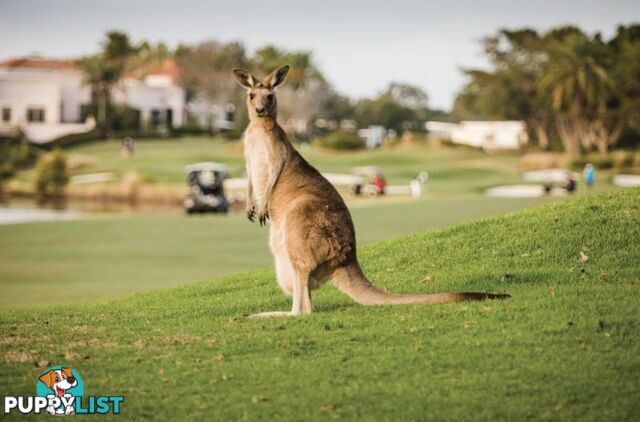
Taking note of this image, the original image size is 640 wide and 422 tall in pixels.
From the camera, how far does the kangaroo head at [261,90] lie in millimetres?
9594

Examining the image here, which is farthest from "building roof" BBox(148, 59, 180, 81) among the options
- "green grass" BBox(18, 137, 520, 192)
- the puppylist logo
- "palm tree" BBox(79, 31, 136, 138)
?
the puppylist logo

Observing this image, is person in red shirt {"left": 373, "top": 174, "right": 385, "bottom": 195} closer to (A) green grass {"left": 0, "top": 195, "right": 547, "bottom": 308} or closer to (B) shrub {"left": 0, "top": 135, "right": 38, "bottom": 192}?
Result: (A) green grass {"left": 0, "top": 195, "right": 547, "bottom": 308}

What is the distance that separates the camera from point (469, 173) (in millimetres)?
72125

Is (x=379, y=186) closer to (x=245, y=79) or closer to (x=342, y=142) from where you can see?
(x=342, y=142)

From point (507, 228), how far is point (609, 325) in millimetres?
4999

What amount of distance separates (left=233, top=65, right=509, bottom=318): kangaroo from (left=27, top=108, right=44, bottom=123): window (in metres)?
96.0

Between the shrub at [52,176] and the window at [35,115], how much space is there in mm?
39351

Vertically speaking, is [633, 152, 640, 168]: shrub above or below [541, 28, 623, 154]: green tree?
below

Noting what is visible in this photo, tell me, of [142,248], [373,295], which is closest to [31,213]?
[142,248]

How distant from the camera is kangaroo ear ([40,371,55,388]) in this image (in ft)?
24.7

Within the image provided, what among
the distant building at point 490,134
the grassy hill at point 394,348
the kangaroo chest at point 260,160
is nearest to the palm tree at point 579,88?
the distant building at point 490,134

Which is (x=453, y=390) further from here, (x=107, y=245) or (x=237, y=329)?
(x=107, y=245)

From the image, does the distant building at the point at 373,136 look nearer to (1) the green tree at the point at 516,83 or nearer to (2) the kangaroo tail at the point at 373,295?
(1) the green tree at the point at 516,83

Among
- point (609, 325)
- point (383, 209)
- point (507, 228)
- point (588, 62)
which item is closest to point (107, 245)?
point (383, 209)
